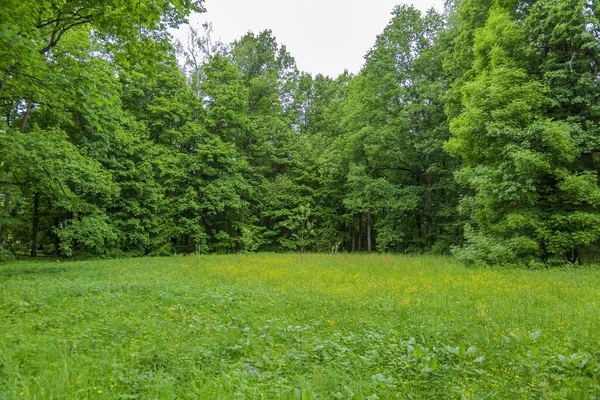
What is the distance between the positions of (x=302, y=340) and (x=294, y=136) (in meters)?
25.5

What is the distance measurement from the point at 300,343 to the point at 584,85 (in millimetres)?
13772

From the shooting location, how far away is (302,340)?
4598 mm

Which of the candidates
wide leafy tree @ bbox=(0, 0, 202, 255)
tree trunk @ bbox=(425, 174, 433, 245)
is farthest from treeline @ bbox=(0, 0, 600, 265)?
tree trunk @ bbox=(425, 174, 433, 245)

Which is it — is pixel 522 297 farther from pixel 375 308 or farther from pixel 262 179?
pixel 262 179

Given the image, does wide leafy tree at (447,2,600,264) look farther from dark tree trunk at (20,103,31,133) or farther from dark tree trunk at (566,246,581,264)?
dark tree trunk at (20,103,31,133)

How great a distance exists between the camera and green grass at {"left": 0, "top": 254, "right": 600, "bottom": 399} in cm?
317

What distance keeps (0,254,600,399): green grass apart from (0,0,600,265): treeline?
11.5 ft

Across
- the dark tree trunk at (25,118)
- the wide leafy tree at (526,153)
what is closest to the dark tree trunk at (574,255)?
the wide leafy tree at (526,153)

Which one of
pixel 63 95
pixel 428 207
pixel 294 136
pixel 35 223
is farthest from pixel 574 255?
pixel 35 223

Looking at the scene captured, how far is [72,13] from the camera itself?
20.1 ft

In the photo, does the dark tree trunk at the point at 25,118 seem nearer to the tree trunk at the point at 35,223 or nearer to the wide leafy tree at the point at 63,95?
the wide leafy tree at the point at 63,95

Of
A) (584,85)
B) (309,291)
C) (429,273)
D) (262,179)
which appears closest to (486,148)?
(584,85)

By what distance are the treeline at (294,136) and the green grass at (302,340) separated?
3495 millimetres

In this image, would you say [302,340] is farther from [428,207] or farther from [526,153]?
[428,207]
